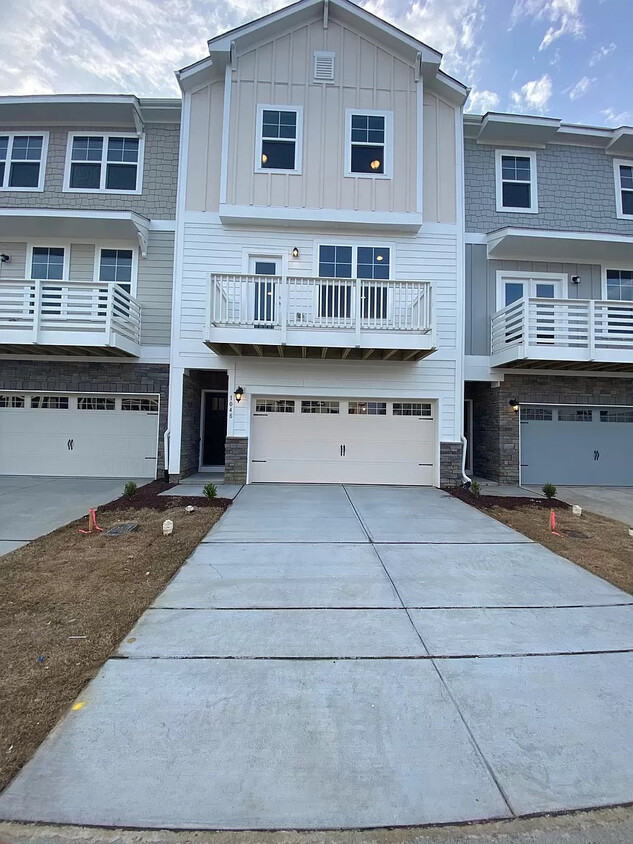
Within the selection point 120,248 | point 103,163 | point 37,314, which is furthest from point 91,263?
point 103,163

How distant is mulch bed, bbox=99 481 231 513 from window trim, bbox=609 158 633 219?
478 inches

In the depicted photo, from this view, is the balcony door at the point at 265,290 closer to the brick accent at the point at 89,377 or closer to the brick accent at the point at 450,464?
the brick accent at the point at 89,377

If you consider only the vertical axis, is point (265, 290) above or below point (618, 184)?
below

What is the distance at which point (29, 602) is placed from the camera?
3.50 meters

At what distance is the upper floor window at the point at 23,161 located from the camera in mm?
10086

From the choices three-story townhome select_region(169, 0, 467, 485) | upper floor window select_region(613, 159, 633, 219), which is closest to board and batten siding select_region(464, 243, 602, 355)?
three-story townhome select_region(169, 0, 467, 485)

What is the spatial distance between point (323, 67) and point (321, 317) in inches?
241

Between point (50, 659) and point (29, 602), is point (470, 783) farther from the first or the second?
point (29, 602)

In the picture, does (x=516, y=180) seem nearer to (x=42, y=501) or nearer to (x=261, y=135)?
(x=261, y=135)

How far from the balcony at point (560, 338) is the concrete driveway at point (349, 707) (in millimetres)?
5856

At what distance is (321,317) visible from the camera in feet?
27.9

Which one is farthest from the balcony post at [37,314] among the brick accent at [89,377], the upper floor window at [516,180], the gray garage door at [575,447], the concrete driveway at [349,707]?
the gray garage door at [575,447]

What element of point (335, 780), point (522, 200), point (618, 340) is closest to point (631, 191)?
point (522, 200)

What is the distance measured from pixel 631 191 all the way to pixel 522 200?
3.09 m
